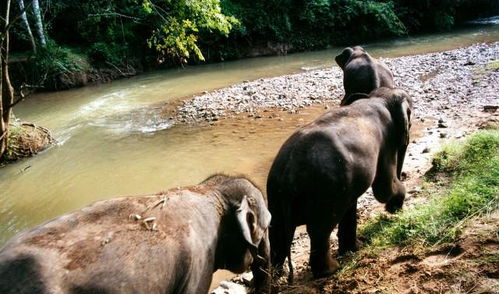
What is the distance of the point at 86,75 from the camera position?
18297 millimetres

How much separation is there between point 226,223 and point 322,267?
4.06 feet

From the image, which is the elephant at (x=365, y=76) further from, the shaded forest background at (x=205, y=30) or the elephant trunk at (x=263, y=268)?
the shaded forest background at (x=205, y=30)

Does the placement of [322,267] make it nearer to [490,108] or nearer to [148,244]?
[148,244]

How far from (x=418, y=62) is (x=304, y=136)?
42.7 ft

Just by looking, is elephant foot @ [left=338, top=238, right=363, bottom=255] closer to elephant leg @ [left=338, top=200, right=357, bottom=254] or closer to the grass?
elephant leg @ [left=338, top=200, right=357, bottom=254]

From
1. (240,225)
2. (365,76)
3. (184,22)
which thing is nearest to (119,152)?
(184,22)

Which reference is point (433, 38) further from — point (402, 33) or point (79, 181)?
point (79, 181)

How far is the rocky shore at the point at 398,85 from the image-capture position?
1027 centimetres

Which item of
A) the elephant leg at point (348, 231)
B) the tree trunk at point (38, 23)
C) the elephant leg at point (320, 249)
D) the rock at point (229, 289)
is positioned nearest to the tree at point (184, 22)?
the elephant leg at point (348, 231)

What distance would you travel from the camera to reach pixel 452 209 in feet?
12.7

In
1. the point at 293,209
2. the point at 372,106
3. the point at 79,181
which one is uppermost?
the point at 372,106

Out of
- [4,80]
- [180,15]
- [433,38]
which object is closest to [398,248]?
[4,80]

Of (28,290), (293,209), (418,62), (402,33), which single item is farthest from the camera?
(402,33)

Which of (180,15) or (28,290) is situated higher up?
(180,15)
